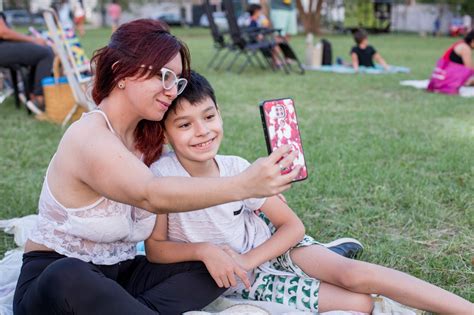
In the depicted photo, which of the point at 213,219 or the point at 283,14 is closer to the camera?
the point at 213,219

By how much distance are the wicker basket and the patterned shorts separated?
4268 mm

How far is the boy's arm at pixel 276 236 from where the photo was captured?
230 cm

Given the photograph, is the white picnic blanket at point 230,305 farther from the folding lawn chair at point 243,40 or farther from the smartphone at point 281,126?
the folding lawn chair at point 243,40

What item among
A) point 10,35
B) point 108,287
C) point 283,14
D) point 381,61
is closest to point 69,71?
point 10,35

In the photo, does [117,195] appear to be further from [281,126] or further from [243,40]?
[243,40]

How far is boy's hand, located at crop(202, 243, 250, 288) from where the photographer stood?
2.19 meters

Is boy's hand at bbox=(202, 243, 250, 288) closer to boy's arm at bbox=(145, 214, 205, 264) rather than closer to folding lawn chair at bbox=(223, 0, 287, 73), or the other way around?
boy's arm at bbox=(145, 214, 205, 264)

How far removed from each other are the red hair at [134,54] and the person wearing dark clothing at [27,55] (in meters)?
5.02

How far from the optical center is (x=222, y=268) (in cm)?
219

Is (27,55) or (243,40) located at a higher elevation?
(27,55)

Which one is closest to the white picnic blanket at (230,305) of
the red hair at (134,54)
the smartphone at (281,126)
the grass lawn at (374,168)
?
the grass lawn at (374,168)

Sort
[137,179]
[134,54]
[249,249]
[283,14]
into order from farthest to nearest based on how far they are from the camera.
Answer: [283,14] → [249,249] → [134,54] → [137,179]

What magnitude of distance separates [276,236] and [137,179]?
0.83 meters

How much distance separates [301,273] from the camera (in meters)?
2.41
